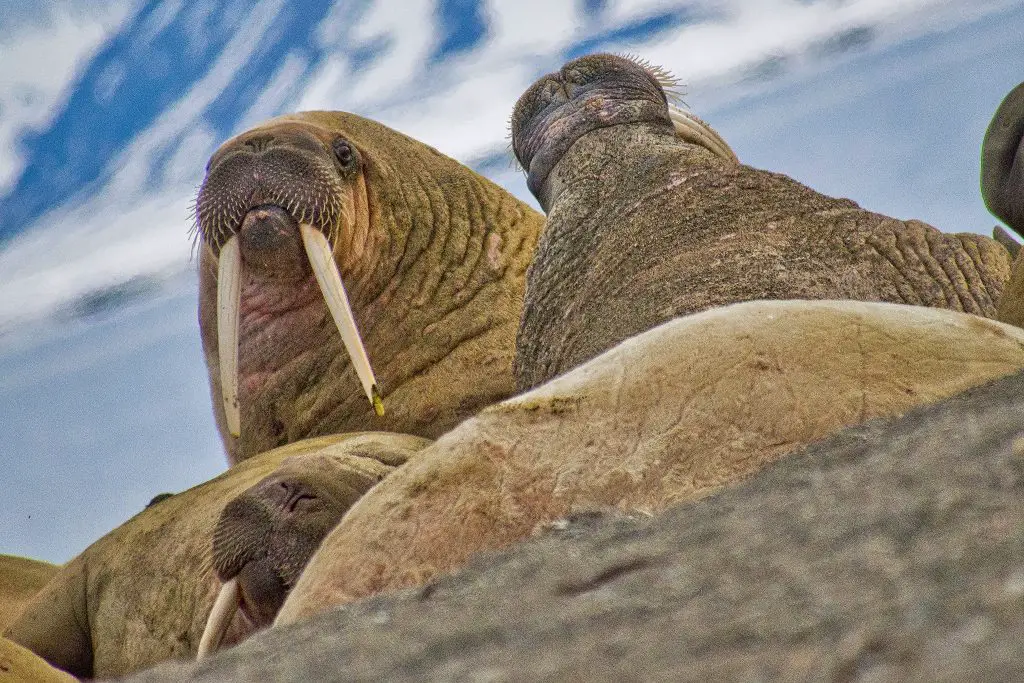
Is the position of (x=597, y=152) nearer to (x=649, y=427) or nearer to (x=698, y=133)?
(x=698, y=133)

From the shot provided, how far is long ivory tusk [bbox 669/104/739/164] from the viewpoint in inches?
190

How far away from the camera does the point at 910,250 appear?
12.1 ft

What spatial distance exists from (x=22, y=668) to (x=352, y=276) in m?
2.87

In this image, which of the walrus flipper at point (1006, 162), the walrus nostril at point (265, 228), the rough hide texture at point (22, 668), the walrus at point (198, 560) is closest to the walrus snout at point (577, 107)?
the walrus nostril at point (265, 228)

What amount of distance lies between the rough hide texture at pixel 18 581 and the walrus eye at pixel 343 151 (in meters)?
2.16

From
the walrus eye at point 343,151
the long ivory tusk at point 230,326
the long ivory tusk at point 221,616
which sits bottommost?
the long ivory tusk at point 221,616

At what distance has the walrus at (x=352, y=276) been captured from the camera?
5.12m

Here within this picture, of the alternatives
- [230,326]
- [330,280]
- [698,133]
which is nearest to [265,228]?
[330,280]

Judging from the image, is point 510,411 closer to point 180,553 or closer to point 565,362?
point 565,362

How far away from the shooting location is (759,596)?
3.13ft

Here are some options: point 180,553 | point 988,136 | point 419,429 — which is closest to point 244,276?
point 419,429

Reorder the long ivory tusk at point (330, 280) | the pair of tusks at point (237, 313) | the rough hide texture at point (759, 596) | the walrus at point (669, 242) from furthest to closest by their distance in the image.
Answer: the long ivory tusk at point (330, 280)
the pair of tusks at point (237, 313)
the walrus at point (669, 242)
the rough hide texture at point (759, 596)

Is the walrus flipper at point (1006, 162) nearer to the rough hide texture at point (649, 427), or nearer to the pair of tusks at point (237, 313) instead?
the rough hide texture at point (649, 427)

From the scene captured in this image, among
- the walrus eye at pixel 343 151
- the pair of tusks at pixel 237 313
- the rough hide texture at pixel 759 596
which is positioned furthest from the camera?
the walrus eye at pixel 343 151
